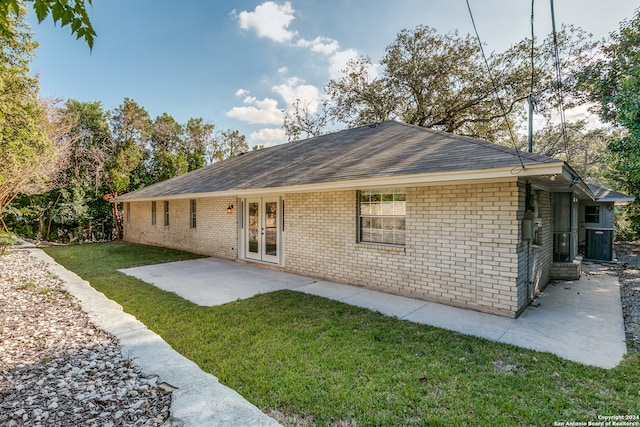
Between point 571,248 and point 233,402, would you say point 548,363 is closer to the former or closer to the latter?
point 233,402

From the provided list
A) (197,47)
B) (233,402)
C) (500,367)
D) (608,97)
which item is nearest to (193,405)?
(233,402)

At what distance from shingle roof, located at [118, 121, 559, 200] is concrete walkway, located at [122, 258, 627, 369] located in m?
2.36

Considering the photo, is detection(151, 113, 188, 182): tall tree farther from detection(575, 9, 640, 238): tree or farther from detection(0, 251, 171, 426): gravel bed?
detection(575, 9, 640, 238): tree

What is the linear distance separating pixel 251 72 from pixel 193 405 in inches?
640

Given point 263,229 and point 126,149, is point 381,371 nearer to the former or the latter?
point 263,229

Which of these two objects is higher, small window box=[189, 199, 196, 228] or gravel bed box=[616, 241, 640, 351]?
small window box=[189, 199, 196, 228]

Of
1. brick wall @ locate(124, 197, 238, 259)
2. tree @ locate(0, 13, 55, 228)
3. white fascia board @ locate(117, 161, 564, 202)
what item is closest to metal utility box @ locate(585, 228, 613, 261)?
white fascia board @ locate(117, 161, 564, 202)

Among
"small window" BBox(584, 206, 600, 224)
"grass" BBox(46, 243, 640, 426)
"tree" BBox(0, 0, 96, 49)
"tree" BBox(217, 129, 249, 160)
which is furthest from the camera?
"tree" BBox(217, 129, 249, 160)

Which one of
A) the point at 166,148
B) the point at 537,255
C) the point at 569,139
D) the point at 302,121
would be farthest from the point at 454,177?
the point at 569,139

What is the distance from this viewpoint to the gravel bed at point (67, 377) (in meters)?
2.55

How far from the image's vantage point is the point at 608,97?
11.7 metres

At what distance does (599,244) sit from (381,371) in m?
12.1

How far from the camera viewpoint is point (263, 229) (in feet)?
31.9

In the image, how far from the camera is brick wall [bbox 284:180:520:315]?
510 cm
